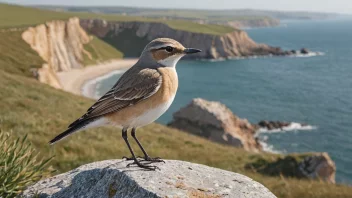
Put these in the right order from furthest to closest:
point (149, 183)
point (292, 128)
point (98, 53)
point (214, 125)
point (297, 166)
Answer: point (98, 53)
point (292, 128)
point (214, 125)
point (297, 166)
point (149, 183)

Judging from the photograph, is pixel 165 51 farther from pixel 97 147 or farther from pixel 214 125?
pixel 214 125

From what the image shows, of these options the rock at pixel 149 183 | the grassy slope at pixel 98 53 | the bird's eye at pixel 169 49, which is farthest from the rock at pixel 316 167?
the grassy slope at pixel 98 53

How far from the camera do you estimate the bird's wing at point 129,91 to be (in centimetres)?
690

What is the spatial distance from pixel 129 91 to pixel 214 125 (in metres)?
47.1

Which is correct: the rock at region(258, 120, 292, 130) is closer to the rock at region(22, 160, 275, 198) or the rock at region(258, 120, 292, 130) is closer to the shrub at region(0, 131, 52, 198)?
the rock at region(22, 160, 275, 198)

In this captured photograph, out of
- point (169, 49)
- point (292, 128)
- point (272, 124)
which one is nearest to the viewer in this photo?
point (169, 49)

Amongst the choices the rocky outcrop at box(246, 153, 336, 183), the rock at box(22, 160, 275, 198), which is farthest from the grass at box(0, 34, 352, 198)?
the rock at box(22, 160, 275, 198)

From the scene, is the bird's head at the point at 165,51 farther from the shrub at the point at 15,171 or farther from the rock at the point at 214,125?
the rock at the point at 214,125

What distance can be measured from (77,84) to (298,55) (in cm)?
11333

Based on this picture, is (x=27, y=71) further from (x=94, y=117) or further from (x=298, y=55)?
(x=298, y=55)

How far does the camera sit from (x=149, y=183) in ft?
19.9

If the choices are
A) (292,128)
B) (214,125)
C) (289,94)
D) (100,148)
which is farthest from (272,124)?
(100,148)

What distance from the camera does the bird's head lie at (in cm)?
713

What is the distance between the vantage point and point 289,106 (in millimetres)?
83562
